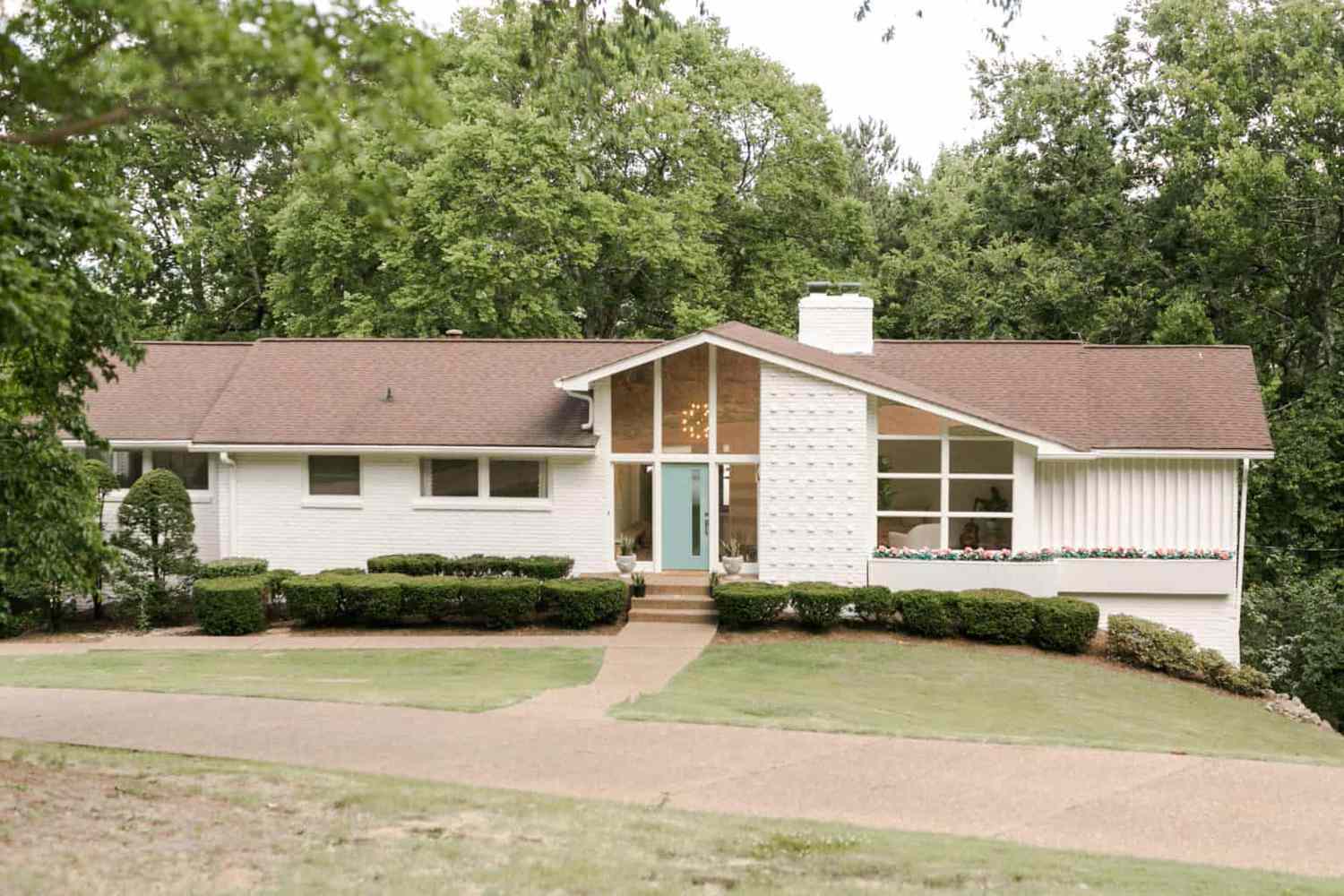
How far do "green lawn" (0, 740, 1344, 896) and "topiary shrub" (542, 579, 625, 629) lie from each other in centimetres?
960

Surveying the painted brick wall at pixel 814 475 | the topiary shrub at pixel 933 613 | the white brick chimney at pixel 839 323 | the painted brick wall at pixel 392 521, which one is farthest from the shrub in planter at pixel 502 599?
the white brick chimney at pixel 839 323

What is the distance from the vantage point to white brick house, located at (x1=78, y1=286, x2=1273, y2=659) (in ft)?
67.7

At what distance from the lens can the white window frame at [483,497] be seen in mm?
22188

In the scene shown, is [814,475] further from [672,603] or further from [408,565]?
[408,565]

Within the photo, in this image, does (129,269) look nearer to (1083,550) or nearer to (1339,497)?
(1083,550)

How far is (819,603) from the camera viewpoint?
19.2m

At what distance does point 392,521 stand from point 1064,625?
1158 centimetres

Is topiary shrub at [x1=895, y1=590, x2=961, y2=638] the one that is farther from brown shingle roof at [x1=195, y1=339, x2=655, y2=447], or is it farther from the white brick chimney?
the white brick chimney

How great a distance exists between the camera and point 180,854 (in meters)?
7.67

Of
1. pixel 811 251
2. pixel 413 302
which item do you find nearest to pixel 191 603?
pixel 413 302

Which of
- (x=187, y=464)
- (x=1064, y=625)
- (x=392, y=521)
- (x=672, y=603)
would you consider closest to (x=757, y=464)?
(x=672, y=603)

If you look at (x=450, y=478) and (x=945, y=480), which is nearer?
(x=945, y=480)

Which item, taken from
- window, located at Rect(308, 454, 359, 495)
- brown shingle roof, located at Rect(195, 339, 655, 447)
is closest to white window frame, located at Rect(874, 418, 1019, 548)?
brown shingle roof, located at Rect(195, 339, 655, 447)

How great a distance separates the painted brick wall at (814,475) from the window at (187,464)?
10.7m
